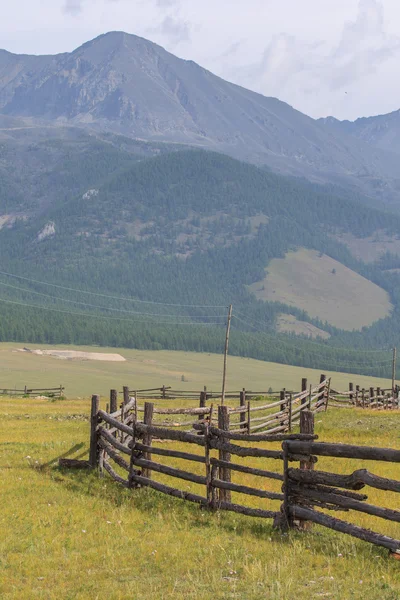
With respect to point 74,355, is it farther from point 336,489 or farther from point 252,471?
point 336,489

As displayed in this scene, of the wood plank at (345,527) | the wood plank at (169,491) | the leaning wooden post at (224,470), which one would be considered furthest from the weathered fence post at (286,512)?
the wood plank at (169,491)

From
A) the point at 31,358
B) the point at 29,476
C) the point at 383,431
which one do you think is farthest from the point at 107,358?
the point at 29,476

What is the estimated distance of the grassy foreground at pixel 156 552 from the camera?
11602mm

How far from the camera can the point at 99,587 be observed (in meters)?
11.9

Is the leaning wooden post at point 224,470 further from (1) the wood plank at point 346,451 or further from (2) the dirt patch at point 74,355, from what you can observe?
(2) the dirt patch at point 74,355

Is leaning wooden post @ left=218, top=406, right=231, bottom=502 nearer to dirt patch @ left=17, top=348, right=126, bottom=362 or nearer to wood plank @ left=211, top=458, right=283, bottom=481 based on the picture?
wood plank @ left=211, top=458, right=283, bottom=481

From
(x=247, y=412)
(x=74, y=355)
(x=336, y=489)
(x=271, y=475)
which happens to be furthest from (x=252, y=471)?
(x=74, y=355)

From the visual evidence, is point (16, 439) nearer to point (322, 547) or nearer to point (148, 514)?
point (148, 514)

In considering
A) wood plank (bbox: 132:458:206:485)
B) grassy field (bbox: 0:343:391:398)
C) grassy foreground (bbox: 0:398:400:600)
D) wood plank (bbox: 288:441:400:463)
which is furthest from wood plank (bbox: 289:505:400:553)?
grassy field (bbox: 0:343:391:398)

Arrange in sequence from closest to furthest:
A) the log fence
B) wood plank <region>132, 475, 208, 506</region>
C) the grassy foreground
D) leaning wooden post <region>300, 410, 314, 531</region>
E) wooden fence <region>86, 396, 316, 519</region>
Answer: the grassy foreground → the log fence → leaning wooden post <region>300, 410, 314, 531</region> → wooden fence <region>86, 396, 316, 519</region> → wood plank <region>132, 475, 208, 506</region>

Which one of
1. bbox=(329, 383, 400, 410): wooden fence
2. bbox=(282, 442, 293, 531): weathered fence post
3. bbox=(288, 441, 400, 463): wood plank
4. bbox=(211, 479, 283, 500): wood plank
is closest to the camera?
bbox=(288, 441, 400, 463): wood plank

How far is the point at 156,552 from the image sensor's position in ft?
44.9

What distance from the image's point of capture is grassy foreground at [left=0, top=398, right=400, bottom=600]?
1160 centimetres

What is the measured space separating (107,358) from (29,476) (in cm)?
17429
